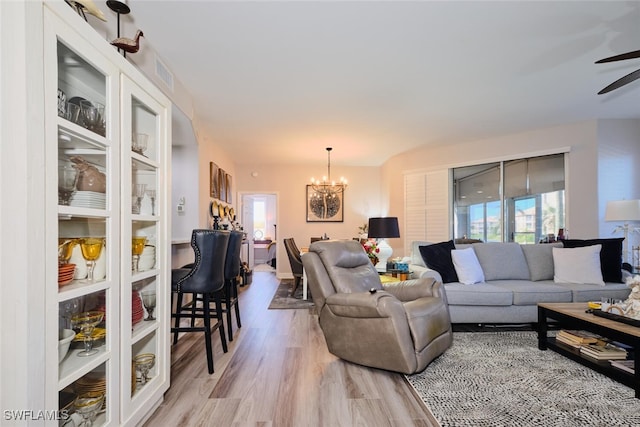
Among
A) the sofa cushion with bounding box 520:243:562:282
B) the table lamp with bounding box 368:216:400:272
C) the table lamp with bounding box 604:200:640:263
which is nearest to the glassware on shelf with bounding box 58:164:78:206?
the table lamp with bounding box 368:216:400:272

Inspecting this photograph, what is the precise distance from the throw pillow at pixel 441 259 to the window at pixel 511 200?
7.65ft

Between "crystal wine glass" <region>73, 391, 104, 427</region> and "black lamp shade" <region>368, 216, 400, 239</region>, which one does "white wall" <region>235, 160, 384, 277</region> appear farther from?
"crystal wine glass" <region>73, 391, 104, 427</region>

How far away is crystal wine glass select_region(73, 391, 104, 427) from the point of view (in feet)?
4.77

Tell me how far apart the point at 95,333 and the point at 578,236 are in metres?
5.84

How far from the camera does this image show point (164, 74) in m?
2.99

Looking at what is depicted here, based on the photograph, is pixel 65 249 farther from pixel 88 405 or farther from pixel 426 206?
pixel 426 206

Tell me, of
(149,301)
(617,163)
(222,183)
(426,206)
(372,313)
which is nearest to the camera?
(149,301)

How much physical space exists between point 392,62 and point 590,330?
270 centimetres

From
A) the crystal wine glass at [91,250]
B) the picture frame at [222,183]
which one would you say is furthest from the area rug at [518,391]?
the picture frame at [222,183]

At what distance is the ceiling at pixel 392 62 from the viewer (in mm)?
2322

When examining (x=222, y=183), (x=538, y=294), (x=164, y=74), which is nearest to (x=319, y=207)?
(x=222, y=183)

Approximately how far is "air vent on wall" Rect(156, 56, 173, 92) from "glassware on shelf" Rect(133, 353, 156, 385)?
2.25 meters

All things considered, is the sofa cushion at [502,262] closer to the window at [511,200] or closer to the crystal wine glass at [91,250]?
the window at [511,200]

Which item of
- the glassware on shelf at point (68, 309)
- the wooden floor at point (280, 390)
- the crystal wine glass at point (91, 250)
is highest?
the crystal wine glass at point (91, 250)
